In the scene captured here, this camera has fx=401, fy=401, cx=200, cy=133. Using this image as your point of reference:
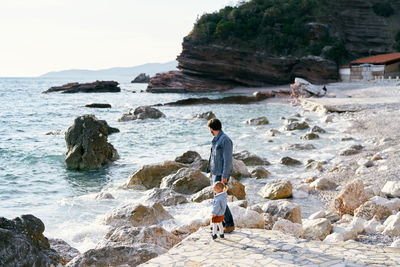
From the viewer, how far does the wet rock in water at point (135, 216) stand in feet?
27.5

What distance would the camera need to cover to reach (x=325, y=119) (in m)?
26.0

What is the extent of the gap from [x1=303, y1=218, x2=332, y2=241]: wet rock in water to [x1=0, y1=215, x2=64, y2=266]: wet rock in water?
4.18 meters

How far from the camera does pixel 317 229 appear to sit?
709 cm

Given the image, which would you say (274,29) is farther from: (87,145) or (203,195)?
(203,195)

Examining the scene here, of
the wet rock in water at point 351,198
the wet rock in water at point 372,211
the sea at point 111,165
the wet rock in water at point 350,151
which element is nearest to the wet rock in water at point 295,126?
the sea at point 111,165

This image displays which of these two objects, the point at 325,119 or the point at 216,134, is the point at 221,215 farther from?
the point at 325,119

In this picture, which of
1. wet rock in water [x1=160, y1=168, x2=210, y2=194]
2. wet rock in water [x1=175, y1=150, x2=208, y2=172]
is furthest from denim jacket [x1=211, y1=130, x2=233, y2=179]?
wet rock in water [x1=175, y1=150, x2=208, y2=172]

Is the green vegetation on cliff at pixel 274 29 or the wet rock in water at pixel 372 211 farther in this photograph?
the green vegetation on cliff at pixel 274 29

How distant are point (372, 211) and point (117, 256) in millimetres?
5068

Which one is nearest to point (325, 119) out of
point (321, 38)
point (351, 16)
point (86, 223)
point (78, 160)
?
point (78, 160)

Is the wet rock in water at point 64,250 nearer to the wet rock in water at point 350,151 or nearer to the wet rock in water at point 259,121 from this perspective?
the wet rock in water at point 350,151

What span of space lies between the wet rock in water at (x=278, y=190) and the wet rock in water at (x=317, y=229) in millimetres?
3045

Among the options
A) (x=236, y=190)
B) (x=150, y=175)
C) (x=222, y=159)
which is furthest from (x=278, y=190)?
(x=222, y=159)

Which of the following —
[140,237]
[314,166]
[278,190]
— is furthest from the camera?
[314,166]
